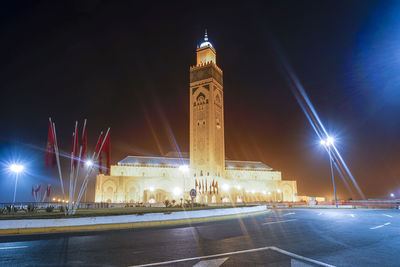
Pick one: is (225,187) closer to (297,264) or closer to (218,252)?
(218,252)

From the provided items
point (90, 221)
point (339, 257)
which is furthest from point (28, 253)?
point (339, 257)

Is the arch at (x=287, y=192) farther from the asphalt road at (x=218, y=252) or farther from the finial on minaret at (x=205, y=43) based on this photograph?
the asphalt road at (x=218, y=252)

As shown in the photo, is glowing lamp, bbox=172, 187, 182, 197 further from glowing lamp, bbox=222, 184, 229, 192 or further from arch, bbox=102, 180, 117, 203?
arch, bbox=102, 180, 117, 203

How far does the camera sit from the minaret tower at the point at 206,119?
6594 centimetres

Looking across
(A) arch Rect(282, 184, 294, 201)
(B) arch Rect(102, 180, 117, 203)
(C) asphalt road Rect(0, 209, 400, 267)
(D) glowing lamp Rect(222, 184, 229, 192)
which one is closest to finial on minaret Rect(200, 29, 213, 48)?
(D) glowing lamp Rect(222, 184, 229, 192)

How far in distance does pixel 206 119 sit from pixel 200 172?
13.6 meters

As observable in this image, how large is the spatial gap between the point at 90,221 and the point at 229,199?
59446mm

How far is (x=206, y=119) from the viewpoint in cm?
6869

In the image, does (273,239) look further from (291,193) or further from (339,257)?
(291,193)

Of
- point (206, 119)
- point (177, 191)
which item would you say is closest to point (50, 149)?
point (206, 119)

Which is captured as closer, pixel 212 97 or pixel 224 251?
pixel 224 251

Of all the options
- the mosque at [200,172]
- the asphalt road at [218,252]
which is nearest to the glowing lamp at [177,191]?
the mosque at [200,172]

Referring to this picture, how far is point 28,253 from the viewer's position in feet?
27.8

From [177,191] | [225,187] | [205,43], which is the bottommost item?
[177,191]
